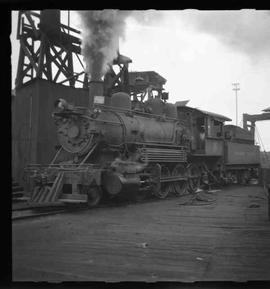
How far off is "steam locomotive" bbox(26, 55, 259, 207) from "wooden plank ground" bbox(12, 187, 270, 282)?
1.22 meters

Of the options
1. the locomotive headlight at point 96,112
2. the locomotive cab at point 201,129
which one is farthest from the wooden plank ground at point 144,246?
the locomotive cab at point 201,129

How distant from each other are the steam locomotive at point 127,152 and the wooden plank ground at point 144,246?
4.01 feet

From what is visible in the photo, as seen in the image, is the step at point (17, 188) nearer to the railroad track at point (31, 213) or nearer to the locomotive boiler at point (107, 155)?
the locomotive boiler at point (107, 155)

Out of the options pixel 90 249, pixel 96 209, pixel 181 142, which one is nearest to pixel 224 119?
pixel 181 142

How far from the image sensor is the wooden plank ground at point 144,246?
386cm

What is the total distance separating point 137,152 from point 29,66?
6.05 metres

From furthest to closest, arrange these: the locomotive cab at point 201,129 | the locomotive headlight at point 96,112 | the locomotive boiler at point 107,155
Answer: the locomotive cab at point 201,129, the locomotive headlight at point 96,112, the locomotive boiler at point 107,155

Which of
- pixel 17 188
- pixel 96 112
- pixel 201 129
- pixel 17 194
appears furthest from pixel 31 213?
pixel 201 129

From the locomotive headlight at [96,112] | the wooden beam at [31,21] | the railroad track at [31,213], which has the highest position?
the wooden beam at [31,21]

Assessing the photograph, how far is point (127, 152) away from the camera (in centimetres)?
1059

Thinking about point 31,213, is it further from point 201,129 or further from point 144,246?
point 201,129

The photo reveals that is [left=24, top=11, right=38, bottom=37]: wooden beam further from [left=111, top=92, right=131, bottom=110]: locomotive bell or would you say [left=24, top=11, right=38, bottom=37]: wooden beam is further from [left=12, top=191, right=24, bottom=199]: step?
[left=12, top=191, right=24, bottom=199]: step

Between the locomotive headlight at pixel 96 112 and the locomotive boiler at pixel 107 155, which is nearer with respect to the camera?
the locomotive boiler at pixel 107 155

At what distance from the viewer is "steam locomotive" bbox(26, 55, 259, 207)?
900 cm
